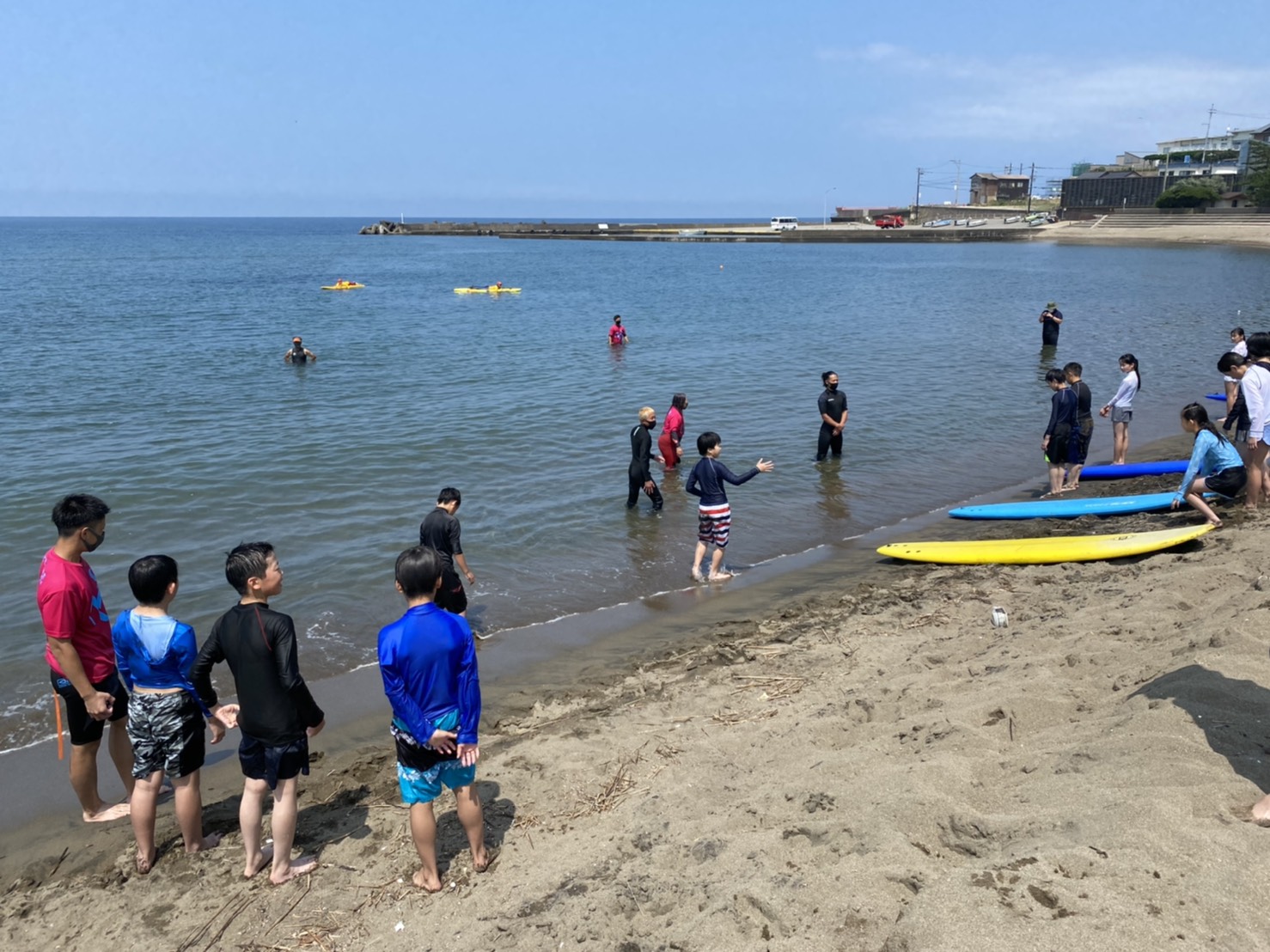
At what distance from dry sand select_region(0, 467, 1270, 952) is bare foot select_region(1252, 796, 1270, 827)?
82 mm

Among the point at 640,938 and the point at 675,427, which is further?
the point at 675,427

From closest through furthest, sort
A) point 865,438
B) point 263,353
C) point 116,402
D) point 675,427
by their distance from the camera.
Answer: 1. point 675,427
2. point 865,438
3. point 116,402
4. point 263,353

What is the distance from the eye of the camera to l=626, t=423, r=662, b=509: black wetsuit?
38.5 feet

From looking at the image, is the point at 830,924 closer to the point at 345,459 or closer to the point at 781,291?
the point at 345,459

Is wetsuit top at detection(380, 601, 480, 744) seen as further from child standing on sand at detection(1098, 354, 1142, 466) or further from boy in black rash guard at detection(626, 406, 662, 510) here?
child standing on sand at detection(1098, 354, 1142, 466)

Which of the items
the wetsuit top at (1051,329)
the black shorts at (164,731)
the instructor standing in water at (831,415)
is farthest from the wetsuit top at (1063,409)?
the wetsuit top at (1051,329)

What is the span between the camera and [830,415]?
1455 centimetres

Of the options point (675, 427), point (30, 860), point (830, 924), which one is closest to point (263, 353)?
point (675, 427)

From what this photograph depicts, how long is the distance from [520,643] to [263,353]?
72.2 feet

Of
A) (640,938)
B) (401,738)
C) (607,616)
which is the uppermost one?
(401,738)

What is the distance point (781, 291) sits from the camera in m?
48.7

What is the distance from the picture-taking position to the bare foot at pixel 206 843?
532 centimetres

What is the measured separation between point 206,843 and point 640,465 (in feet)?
→ 24.6

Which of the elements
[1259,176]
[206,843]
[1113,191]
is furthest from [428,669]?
[1113,191]
